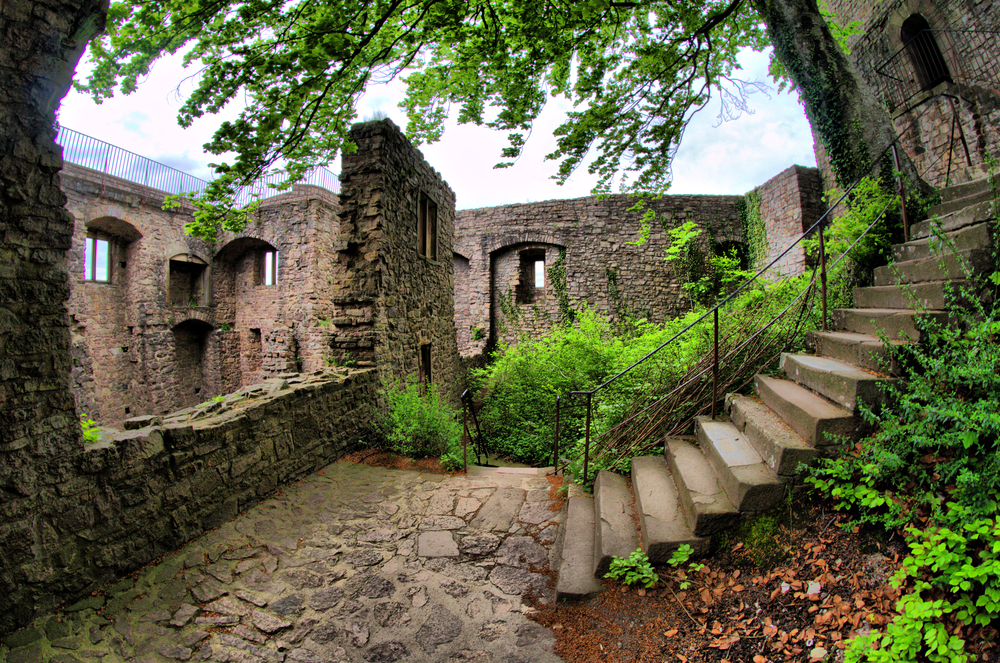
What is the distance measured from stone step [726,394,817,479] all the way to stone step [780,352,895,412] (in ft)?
1.07

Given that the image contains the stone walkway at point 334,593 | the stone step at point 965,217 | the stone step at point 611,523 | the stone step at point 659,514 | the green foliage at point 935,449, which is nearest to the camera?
the green foliage at point 935,449

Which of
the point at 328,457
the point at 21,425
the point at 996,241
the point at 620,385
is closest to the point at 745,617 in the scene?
the point at 996,241

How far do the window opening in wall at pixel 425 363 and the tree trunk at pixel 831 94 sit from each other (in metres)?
6.38

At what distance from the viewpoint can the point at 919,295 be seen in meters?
2.97

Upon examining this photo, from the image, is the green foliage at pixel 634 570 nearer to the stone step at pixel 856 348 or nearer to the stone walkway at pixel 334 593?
the stone walkway at pixel 334 593

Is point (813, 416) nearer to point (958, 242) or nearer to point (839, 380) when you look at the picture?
point (839, 380)

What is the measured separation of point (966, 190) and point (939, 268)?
1.27 metres

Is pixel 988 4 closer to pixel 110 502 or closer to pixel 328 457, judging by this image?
pixel 328 457

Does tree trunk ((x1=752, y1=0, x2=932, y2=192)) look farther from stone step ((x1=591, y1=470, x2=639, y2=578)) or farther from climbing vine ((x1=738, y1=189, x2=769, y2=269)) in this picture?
climbing vine ((x1=738, y1=189, x2=769, y2=269))

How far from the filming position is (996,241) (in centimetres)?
251

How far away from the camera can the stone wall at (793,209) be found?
34.8ft

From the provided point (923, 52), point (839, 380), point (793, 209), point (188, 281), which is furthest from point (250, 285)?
point (923, 52)

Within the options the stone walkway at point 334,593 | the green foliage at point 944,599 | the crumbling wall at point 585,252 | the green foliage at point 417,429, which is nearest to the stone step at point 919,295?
the green foliage at point 944,599

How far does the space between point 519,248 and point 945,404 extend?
11.9 metres
